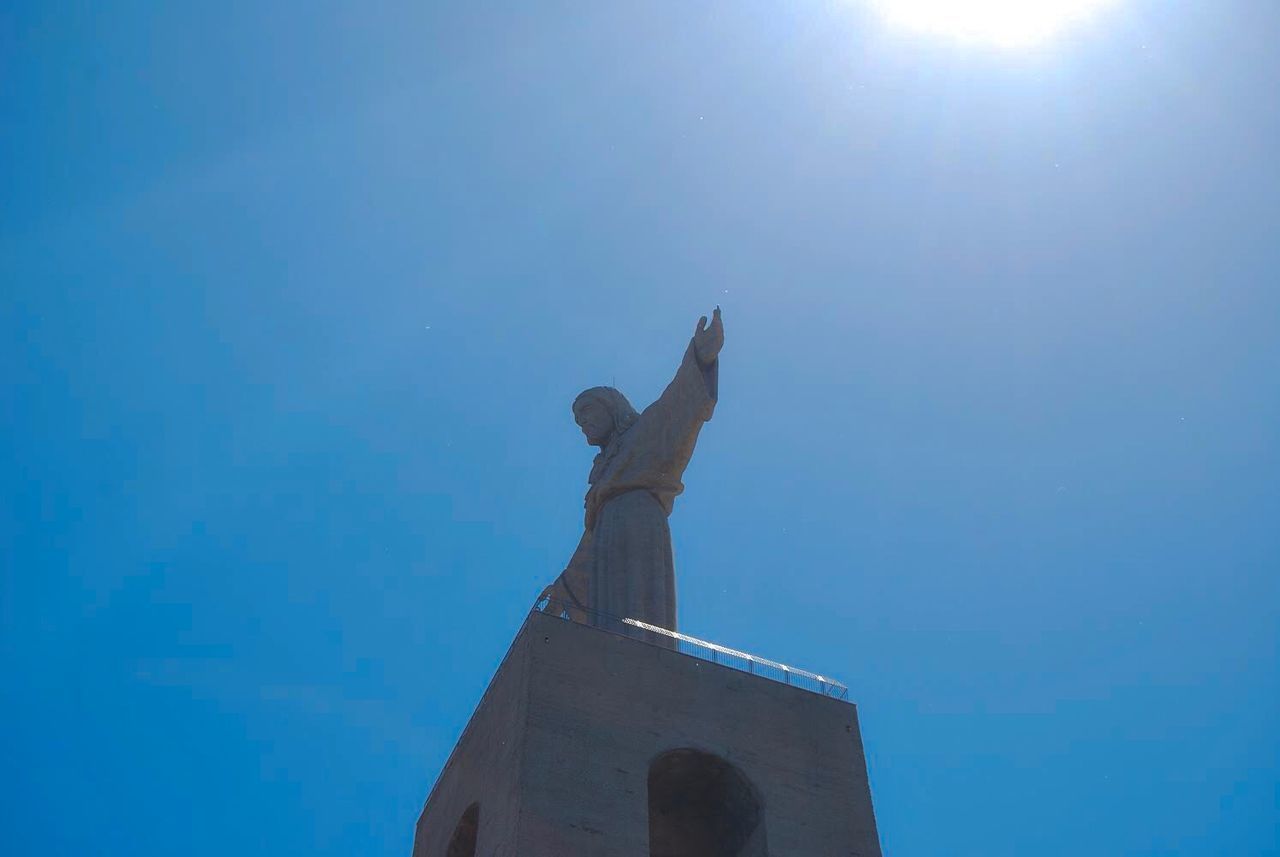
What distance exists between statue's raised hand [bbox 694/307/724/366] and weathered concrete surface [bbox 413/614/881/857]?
6003 millimetres

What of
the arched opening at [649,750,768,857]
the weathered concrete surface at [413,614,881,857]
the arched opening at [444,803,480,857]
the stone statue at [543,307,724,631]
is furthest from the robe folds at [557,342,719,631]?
the arched opening at [444,803,480,857]

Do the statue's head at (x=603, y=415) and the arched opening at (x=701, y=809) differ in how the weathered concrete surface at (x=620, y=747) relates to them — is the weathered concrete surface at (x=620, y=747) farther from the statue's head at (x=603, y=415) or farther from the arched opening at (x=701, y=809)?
the statue's head at (x=603, y=415)

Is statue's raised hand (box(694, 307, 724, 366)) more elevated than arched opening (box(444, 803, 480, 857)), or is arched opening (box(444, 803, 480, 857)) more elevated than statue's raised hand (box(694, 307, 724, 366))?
statue's raised hand (box(694, 307, 724, 366))

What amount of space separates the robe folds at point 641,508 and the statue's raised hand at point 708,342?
112 mm

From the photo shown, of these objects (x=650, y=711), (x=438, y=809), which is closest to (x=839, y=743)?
(x=650, y=711)

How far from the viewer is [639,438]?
70.6 feet

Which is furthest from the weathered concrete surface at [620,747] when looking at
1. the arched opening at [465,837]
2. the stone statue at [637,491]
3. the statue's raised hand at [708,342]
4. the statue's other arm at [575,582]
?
the statue's raised hand at [708,342]

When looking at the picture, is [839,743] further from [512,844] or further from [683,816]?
[512,844]

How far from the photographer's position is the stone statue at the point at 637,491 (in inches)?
764

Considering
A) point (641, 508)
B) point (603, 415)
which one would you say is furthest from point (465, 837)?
point (603, 415)

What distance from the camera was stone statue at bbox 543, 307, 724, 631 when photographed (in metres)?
19.4

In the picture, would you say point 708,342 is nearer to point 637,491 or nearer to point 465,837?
point 637,491

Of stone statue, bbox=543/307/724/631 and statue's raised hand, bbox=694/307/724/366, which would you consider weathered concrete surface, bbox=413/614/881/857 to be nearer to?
stone statue, bbox=543/307/724/631

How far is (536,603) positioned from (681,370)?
573 cm
